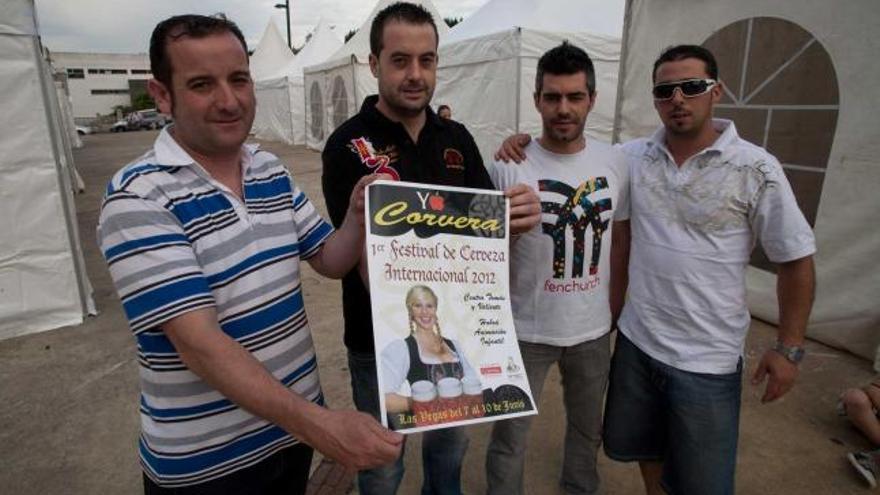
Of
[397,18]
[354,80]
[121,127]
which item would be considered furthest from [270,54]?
[397,18]

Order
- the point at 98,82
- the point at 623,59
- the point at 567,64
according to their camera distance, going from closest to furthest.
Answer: the point at 567,64 < the point at 623,59 < the point at 98,82

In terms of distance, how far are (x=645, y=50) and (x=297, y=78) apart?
17297 mm

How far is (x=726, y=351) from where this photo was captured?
193cm

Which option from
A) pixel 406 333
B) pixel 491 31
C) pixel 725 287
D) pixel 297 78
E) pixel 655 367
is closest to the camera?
pixel 406 333

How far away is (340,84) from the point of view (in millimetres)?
16203

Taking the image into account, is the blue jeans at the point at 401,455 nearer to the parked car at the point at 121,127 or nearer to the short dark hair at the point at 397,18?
the short dark hair at the point at 397,18

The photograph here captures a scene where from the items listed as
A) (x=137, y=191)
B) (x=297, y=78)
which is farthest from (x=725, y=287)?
(x=297, y=78)

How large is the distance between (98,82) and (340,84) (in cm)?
5171

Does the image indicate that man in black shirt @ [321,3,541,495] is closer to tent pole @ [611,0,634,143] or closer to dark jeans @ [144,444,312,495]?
A: dark jeans @ [144,444,312,495]

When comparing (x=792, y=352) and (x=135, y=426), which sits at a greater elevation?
(x=792, y=352)

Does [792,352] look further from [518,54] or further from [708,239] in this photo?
[518,54]

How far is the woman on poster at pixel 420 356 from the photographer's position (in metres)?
1.17

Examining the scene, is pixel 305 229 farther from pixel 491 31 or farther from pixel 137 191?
pixel 491 31

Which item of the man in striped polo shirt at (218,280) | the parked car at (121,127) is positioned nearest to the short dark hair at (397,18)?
the man in striped polo shirt at (218,280)
